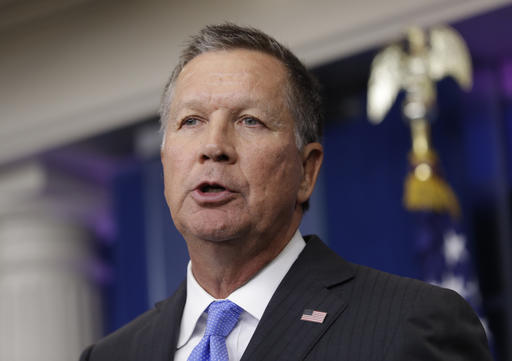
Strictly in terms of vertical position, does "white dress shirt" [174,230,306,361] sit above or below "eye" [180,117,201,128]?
below

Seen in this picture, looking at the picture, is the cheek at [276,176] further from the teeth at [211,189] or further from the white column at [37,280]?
the white column at [37,280]

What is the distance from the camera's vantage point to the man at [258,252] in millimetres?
1593

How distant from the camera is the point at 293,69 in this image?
6.19 feet

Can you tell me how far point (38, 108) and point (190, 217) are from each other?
4.33m

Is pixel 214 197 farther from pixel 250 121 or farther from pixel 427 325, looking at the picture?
pixel 427 325

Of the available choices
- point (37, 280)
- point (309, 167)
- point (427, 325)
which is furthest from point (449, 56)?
point (37, 280)

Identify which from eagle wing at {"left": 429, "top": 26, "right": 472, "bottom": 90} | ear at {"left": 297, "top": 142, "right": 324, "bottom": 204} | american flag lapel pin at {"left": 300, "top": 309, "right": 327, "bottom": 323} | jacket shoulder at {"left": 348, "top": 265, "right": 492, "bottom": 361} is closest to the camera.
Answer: jacket shoulder at {"left": 348, "top": 265, "right": 492, "bottom": 361}

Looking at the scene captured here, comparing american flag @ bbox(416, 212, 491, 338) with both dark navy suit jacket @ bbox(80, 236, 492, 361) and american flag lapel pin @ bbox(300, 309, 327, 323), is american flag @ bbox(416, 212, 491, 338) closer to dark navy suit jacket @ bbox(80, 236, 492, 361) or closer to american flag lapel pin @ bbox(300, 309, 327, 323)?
dark navy suit jacket @ bbox(80, 236, 492, 361)

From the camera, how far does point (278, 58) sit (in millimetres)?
1862

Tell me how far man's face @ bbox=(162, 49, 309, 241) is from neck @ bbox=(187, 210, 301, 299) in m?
0.02

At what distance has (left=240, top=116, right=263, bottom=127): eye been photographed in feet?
5.75

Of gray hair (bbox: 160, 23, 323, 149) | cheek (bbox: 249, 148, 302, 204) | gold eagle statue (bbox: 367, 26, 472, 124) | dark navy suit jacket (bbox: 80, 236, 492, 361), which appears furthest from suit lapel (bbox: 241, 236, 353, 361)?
gold eagle statue (bbox: 367, 26, 472, 124)

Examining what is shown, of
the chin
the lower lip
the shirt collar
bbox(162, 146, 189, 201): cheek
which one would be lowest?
the shirt collar

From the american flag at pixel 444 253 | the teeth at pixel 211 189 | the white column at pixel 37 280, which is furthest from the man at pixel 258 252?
the white column at pixel 37 280
